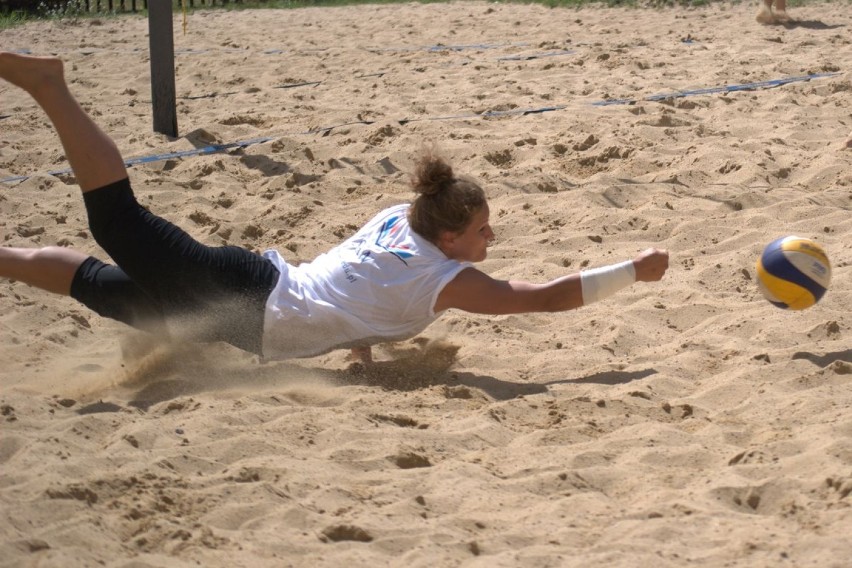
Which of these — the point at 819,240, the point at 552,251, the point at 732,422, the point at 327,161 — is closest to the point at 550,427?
the point at 732,422

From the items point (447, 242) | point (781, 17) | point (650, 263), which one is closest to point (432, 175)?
point (447, 242)

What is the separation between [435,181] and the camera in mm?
3854

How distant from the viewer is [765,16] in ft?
33.2

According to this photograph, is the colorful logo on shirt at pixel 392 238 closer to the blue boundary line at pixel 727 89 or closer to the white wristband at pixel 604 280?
the white wristband at pixel 604 280

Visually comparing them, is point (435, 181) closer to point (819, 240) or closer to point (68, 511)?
point (68, 511)

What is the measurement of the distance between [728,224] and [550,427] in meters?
2.25

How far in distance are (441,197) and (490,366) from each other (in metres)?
0.70

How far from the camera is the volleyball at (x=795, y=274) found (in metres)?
3.85

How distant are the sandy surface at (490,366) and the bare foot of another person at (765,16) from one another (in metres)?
1.59

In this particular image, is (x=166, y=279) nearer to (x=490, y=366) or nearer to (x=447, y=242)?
(x=447, y=242)

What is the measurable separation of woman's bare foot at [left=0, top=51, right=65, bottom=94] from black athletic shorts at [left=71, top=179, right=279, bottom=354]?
0.52 meters

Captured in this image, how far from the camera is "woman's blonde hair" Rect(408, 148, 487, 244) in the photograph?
384 cm

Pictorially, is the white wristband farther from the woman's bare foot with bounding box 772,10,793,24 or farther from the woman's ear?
the woman's bare foot with bounding box 772,10,793,24

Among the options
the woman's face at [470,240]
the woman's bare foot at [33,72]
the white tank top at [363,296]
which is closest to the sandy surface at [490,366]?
the white tank top at [363,296]
